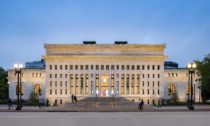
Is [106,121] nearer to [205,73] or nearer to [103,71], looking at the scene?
[205,73]

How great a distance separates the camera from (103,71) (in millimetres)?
152125

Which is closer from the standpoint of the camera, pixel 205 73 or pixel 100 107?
pixel 100 107

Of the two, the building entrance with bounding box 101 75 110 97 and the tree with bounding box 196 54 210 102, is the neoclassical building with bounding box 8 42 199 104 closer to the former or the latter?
the building entrance with bounding box 101 75 110 97

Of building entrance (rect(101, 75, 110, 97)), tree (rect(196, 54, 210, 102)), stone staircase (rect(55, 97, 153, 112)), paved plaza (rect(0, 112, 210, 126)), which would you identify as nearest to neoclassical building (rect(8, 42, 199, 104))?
building entrance (rect(101, 75, 110, 97))

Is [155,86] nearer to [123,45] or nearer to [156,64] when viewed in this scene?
[156,64]

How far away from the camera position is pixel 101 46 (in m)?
152

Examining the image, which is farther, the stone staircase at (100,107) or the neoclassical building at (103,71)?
the neoclassical building at (103,71)

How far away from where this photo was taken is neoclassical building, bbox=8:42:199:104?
151750 millimetres

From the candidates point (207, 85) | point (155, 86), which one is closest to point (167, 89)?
point (155, 86)

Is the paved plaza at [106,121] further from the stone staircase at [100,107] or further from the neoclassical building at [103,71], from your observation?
the neoclassical building at [103,71]

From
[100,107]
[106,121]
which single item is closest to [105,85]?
[100,107]

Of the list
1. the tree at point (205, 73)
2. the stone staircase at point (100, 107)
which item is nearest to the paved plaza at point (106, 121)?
the stone staircase at point (100, 107)

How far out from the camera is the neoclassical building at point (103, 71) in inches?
5974

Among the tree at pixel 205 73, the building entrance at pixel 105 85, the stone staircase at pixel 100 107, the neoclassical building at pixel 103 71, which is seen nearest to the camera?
the stone staircase at pixel 100 107
